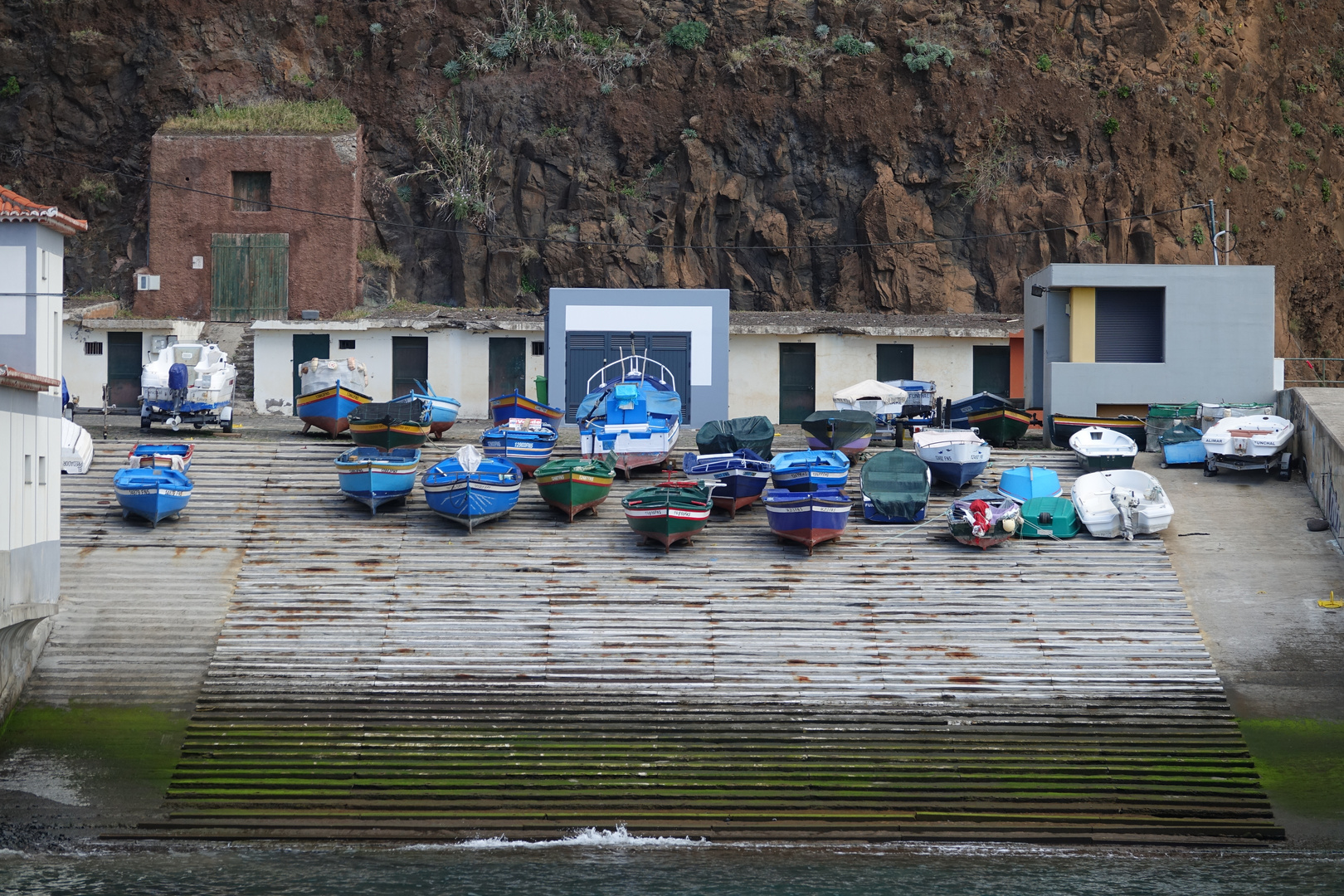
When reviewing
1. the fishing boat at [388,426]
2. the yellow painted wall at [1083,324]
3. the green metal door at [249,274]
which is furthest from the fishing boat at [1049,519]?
the green metal door at [249,274]

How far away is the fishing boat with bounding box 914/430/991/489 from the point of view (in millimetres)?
28594

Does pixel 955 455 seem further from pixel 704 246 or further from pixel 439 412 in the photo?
pixel 704 246

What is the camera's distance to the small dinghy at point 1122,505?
26.5 m

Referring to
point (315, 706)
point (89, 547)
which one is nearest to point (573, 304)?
point (89, 547)

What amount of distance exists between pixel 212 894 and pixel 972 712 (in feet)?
34.4

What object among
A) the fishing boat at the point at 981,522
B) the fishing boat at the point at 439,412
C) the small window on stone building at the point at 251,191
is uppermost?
the small window on stone building at the point at 251,191

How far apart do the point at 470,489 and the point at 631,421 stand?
200 inches

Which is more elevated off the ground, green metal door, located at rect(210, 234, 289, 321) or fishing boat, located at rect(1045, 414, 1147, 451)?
green metal door, located at rect(210, 234, 289, 321)

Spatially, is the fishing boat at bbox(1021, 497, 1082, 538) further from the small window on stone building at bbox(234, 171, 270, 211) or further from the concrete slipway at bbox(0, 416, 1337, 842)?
the small window on stone building at bbox(234, 171, 270, 211)

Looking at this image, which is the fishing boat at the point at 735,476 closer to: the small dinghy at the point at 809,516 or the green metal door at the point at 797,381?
the small dinghy at the point at 809,516

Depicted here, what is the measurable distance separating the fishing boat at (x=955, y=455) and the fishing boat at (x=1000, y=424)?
3048 millimetres

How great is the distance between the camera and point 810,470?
88.8ft

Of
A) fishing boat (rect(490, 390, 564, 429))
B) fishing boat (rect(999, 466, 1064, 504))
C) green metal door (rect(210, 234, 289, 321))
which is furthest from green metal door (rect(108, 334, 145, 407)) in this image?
fishing boat (rect(999, 466, 1064, 504))

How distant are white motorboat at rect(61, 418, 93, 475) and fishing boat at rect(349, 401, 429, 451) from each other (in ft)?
16.3
